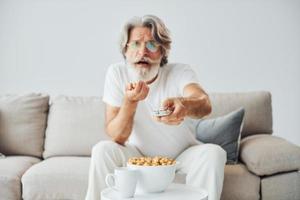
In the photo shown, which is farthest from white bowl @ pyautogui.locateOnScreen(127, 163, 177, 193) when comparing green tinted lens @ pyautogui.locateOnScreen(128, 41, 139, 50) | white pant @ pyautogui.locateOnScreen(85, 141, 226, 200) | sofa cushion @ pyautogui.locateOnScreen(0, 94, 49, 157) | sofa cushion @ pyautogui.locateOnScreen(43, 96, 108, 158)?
sofa cushion @ pyautogui.locateOnScreen(0, 94, 49, 157)

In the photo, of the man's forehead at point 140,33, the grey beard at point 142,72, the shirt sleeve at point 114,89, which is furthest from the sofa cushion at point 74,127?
the man's forehead at point 140,33

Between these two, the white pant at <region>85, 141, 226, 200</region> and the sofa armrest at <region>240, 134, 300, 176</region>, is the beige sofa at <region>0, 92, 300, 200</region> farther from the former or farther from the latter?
the white pant at <region>85, 141, 226, 200</region>

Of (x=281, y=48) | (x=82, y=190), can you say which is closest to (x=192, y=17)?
(x=281, y=48)

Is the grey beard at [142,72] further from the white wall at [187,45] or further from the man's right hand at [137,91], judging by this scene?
the white wall at [187,45]

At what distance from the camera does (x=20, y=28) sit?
3061mm

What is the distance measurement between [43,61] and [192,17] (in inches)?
38.1

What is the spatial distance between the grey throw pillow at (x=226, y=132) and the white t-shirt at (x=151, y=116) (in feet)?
0.70

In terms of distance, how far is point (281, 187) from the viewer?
6.88 ft

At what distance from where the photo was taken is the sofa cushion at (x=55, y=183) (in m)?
2.10

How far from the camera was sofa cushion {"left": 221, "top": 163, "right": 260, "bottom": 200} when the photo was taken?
2.06 m

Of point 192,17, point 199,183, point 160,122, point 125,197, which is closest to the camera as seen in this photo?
point 125,197

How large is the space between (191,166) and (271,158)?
1.34ft

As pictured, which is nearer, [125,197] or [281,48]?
[125,197]

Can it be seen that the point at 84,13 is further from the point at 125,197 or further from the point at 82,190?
the point at 125,197
